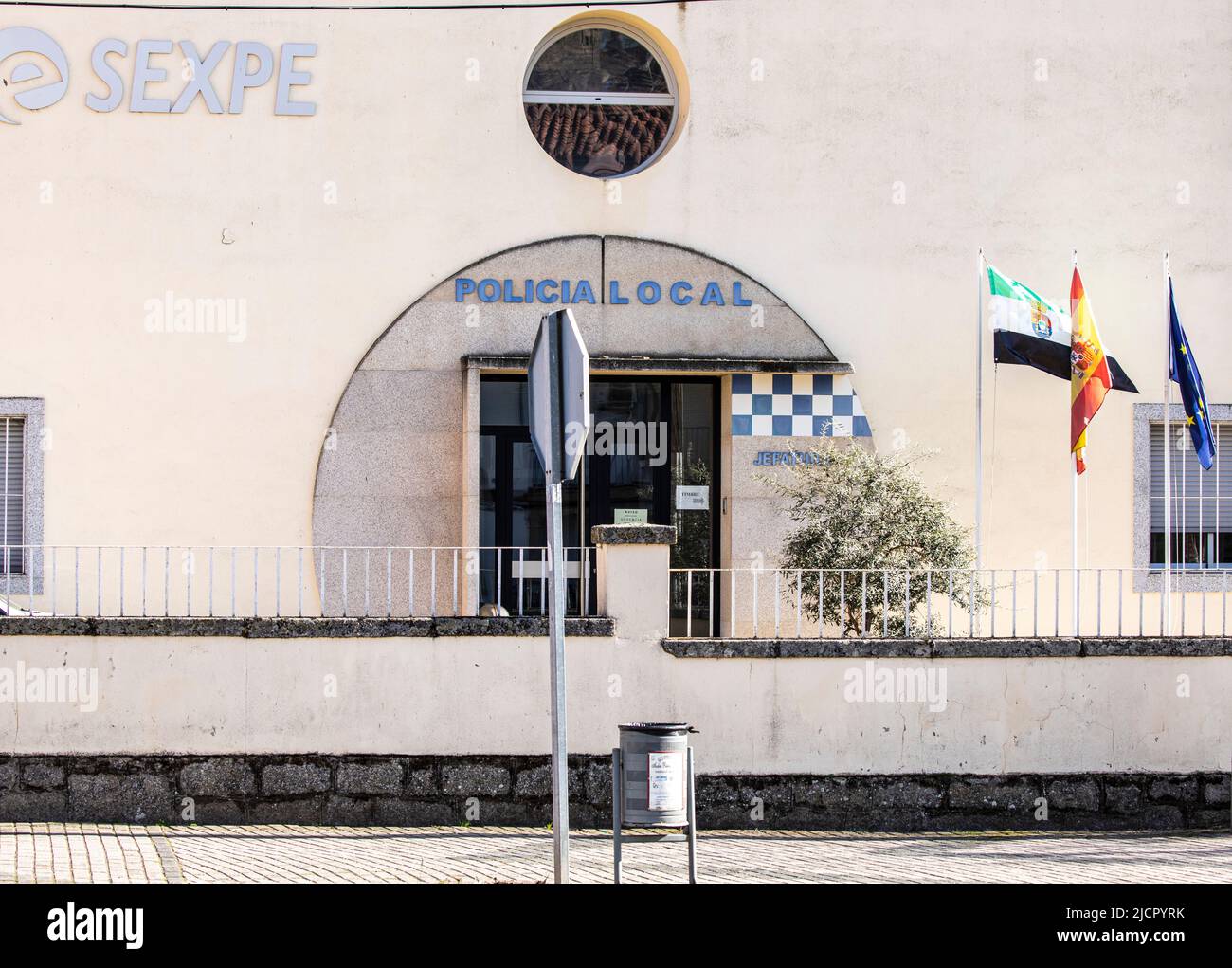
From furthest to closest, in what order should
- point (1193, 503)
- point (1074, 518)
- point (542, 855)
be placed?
point (1193, 503)
point (1074, 518)
point (542, 855)

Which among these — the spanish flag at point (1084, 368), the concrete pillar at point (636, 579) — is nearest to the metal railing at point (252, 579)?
the concrete pillar at point (636, 579)

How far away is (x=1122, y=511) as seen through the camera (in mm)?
15289

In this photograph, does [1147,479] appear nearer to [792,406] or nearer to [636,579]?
[792,406]

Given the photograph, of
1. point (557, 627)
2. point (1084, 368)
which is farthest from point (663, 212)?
point (557, 627)

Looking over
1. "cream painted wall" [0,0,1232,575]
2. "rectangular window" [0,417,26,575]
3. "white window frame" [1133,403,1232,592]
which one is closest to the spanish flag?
"cream painted wall" [0,0,1232,575]

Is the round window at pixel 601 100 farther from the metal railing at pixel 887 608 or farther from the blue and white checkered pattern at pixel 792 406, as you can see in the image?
the metal railing at pixel 887 608

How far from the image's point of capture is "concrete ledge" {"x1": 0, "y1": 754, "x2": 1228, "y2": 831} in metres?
11.0

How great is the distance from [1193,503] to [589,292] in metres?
5.93

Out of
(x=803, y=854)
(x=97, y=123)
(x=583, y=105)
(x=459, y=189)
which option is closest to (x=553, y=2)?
(x=583, y=105)

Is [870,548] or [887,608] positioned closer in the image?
[887,608]

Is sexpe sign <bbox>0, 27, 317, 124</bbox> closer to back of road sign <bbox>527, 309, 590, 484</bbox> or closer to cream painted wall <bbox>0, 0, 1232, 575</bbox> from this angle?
cream painted wall <bbox>0, 0, 1232, 575</bbox>

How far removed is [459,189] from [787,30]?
3.28 m

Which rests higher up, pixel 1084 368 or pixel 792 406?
pixel 1084 368

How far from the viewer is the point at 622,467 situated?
15234 millimetres
